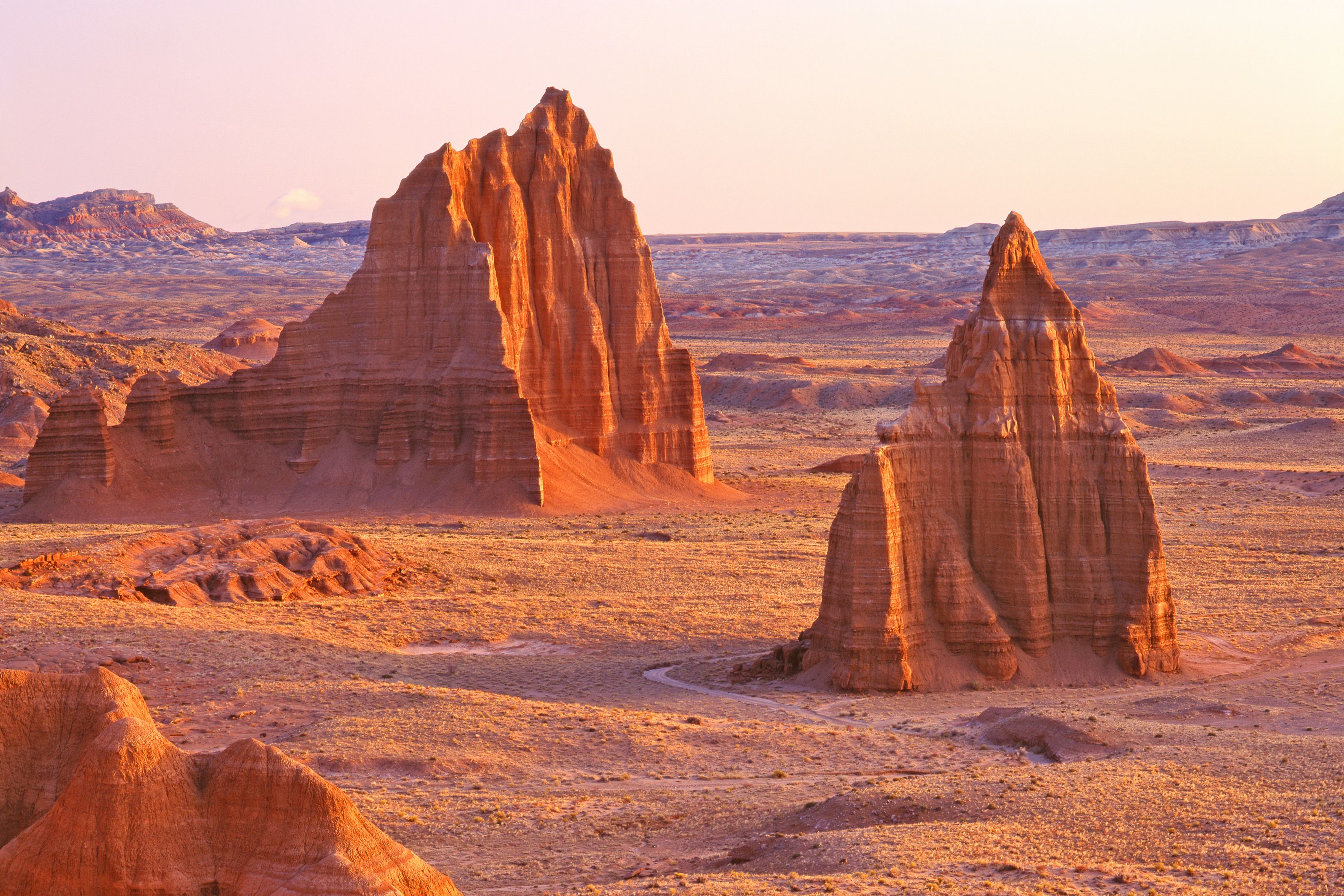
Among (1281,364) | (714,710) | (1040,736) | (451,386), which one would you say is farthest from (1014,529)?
(1281,364)

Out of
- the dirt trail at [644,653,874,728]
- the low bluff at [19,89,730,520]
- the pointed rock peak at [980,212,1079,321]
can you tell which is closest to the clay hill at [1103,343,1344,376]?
the low bluff at [19,89,730,520]

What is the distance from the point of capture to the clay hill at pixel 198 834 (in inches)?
432

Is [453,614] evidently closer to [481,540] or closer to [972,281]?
[481,540]

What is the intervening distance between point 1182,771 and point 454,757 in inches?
373

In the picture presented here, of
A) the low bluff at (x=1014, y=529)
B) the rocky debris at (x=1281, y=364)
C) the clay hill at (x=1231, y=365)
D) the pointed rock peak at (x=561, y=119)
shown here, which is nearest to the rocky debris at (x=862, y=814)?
the low bluff at (x=1014, y=529)

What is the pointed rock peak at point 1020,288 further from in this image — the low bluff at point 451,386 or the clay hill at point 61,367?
the clay hill at point 61,367

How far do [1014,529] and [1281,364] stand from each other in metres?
86.9

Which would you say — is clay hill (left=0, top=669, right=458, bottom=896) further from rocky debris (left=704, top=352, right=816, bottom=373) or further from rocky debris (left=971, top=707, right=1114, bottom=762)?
rocky debris (left=704, top=352, right=816, bottom=373)

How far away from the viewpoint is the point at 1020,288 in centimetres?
2627

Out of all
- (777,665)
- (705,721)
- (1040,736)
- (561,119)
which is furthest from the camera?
(561,119)

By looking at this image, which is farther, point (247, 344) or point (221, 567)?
point (247, 344)

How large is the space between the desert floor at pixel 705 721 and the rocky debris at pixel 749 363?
5791 centimetres

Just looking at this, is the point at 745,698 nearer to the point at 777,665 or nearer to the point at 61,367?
the point at 777,665

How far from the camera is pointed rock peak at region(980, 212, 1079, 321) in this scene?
26.1m
